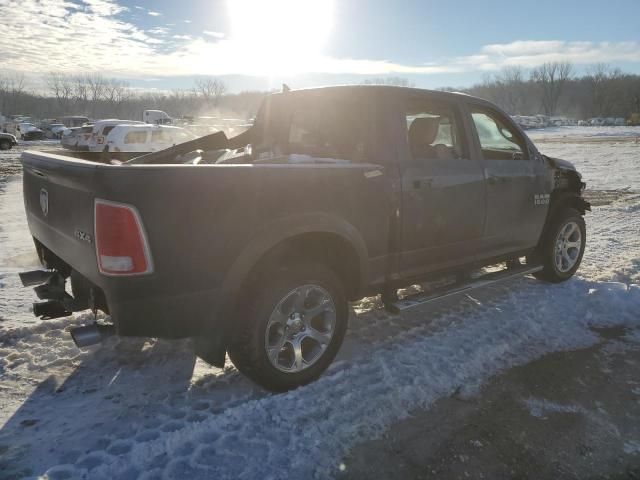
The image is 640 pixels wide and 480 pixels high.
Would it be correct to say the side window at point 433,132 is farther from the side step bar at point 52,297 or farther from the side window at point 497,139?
the side step bar at point 52,297

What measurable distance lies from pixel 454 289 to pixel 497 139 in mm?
1747

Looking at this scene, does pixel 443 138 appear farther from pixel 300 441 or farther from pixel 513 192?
pixel 300 441

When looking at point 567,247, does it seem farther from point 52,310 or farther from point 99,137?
point 99,137

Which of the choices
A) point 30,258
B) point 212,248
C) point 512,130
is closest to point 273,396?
point 212,248

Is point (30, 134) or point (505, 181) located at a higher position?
point (30, 134)

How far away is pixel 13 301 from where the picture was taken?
4.51 metres

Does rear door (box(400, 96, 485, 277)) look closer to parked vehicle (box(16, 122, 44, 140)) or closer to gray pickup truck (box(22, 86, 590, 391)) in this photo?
gray pickup truck (box(22, 86, 590, 391))

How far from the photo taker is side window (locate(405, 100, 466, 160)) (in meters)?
3.85

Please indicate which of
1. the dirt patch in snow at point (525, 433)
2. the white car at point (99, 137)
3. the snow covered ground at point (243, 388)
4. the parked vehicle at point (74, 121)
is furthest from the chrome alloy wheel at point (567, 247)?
the parked vehicle at point (74, 121)

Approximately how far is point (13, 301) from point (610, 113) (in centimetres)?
12981

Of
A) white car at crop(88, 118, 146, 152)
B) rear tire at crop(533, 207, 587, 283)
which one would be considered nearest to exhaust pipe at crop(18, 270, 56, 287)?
rear tire at crop(533, 207, 587, 283)

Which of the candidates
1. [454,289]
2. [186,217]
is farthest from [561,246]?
[186,217]

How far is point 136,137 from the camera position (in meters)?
18.5

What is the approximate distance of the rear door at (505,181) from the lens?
435 centimetres
